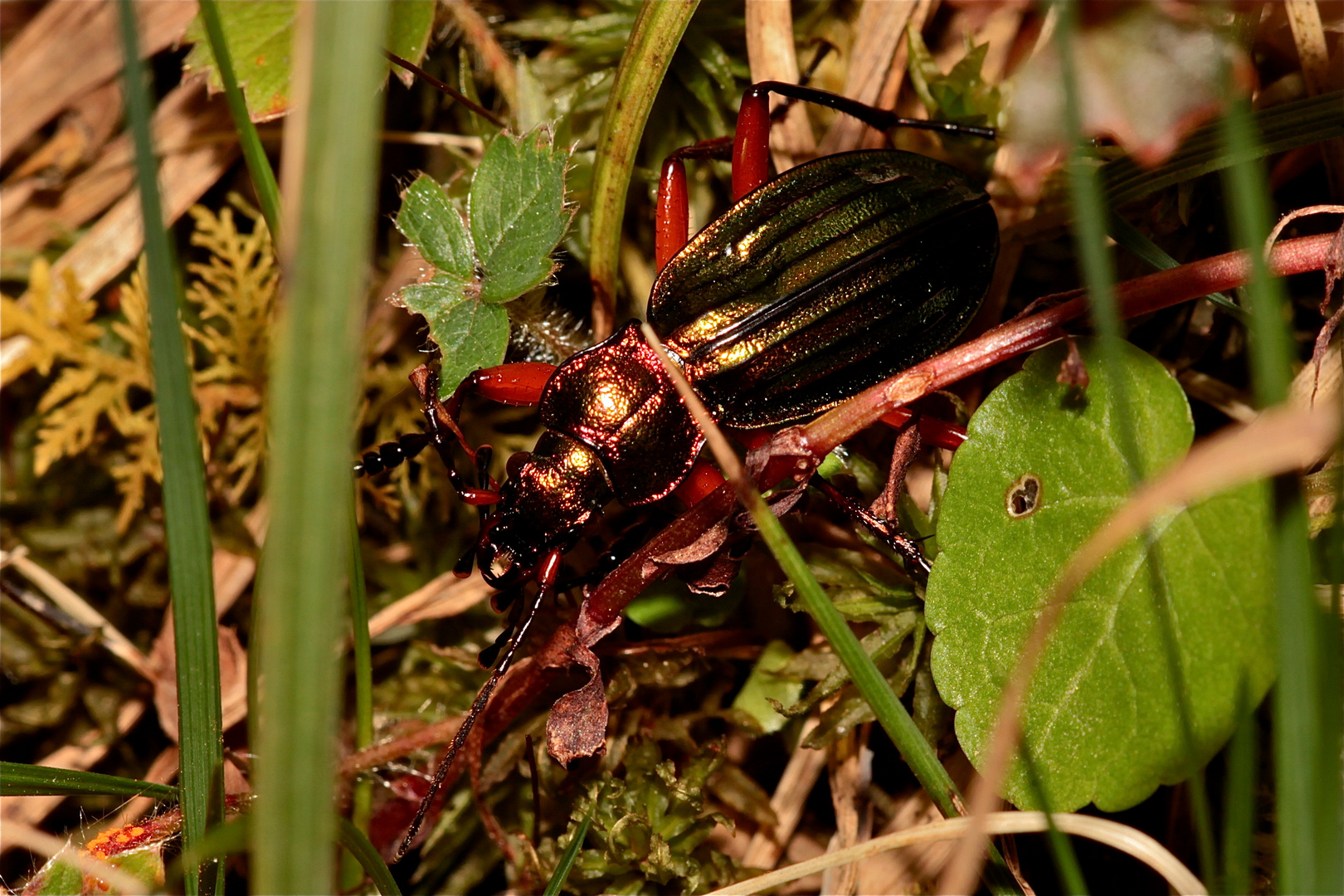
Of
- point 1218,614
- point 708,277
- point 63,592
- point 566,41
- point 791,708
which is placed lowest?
point 791,708

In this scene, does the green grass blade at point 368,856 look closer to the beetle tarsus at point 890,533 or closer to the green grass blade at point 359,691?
the green grass blade at point 359,691

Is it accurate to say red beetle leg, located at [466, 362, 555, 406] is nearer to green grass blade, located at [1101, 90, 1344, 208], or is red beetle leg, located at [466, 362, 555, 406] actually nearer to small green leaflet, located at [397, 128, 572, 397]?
small green leaflet, located at [397, 128, 572, 397]

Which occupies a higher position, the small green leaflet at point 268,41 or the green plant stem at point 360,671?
the small green leaflet at point 268,41

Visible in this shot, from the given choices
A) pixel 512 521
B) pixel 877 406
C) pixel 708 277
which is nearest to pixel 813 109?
pixel 708 277

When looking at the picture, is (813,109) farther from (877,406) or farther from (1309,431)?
(1309,431)

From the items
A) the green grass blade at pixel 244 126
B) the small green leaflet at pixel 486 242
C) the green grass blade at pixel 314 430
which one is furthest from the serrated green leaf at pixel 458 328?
the green grass blade at pixel 314 430
